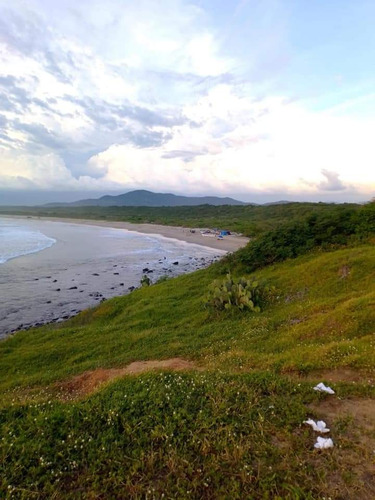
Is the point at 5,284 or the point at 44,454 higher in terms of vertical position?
the point at 44,454

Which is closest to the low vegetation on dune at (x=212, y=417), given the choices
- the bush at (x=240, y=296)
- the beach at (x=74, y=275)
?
the bush at (x=240, y=296)

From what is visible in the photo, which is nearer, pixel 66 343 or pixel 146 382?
pixel 146 382

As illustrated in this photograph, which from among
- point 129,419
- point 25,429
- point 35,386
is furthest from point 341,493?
point 35,386

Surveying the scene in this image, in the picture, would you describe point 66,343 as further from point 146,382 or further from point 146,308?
point 146,382

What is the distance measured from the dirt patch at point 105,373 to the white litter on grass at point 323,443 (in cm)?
389

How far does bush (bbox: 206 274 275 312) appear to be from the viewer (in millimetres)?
12309

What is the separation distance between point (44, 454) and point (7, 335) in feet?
45.0

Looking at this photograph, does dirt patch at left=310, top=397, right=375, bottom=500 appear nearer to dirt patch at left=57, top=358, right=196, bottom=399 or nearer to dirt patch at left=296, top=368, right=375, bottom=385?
dirt patch at left=296, top=368, right=375, bottom=385

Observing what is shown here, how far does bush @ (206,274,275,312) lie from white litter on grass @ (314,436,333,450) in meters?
8.14

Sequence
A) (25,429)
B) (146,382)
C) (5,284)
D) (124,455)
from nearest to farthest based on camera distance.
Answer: (124,455) → (25,429) → (146,382) → (5,284)

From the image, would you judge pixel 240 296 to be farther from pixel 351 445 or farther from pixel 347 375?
pixel 351 445

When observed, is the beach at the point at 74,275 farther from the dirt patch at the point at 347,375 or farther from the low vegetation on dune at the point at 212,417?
the dirt patch at the point at 347,375

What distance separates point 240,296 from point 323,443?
8652 millimetres

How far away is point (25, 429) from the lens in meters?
4.46
